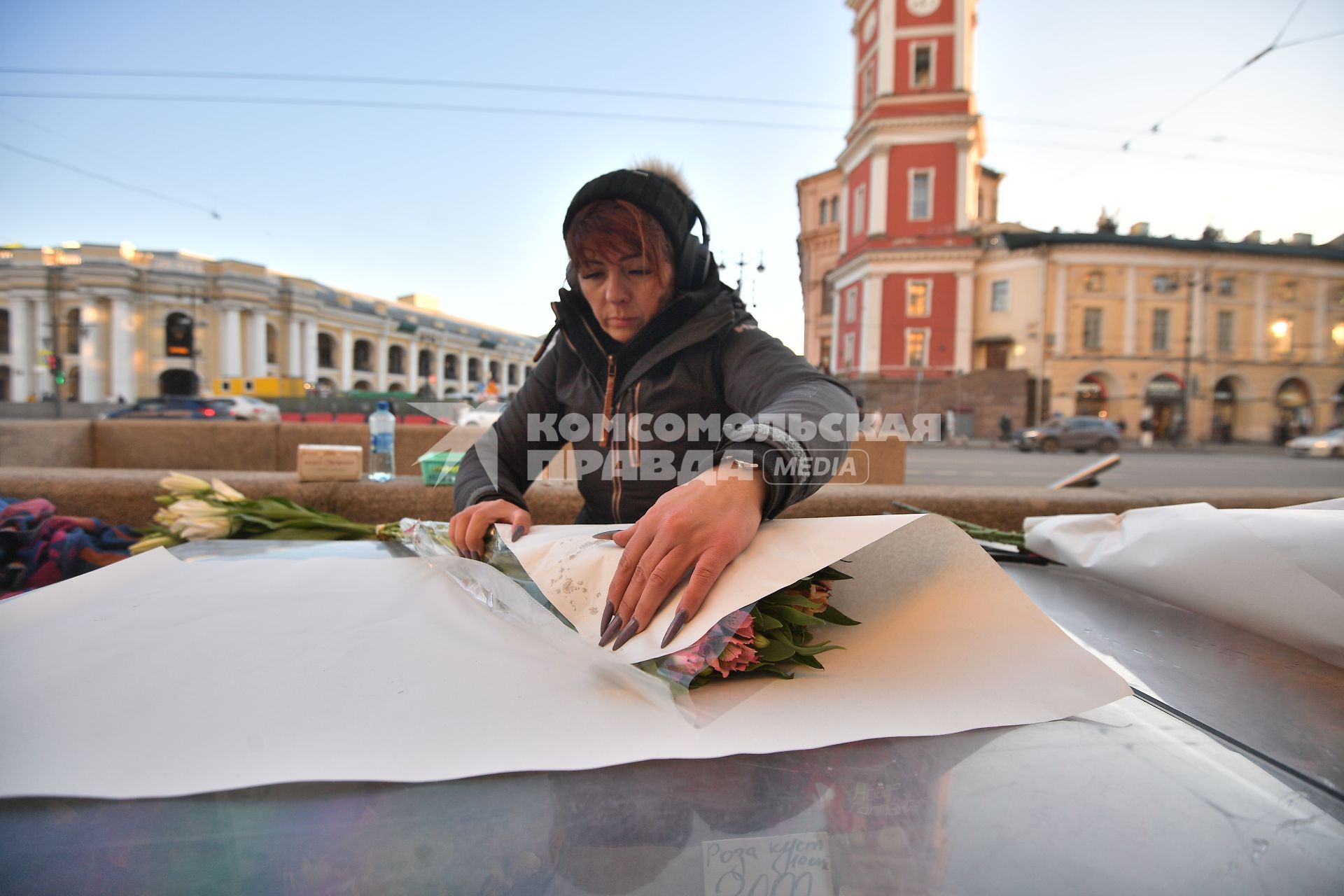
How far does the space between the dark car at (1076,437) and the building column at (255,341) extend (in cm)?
2699

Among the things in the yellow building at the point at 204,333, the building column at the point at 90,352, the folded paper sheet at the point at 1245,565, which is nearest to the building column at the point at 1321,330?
the folded paper sheet at the point at 1245,565

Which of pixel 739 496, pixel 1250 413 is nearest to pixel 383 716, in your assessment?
pixel 739 496

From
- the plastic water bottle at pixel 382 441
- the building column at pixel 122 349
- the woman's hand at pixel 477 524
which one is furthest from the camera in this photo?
the building column at pixel 122 349

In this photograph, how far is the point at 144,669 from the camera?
488 millimetres

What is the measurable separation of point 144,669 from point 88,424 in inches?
147

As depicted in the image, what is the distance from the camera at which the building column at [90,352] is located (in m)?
6.79

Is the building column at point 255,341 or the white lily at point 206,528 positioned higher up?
the building column at point 255,341

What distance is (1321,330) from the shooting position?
716 centimetres

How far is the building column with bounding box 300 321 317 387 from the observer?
2362 centimetres

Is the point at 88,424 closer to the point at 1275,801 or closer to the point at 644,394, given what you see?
the point at 644,394

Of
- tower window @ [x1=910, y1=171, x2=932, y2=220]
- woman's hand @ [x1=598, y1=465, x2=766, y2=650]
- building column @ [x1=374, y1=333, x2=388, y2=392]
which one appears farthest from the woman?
building column @ [x1=374, y1=333, x2=388, y2=392]

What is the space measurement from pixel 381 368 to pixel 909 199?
980 inches

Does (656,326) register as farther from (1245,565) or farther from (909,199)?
(909,199)

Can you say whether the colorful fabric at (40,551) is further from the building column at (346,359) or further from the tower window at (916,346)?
the building column at (346,359)
